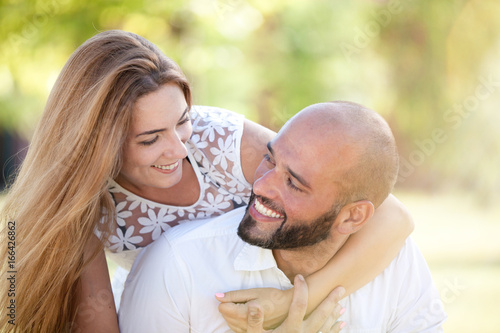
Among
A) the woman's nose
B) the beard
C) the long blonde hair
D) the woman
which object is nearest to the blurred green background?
the woman

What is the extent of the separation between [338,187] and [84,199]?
3.57 ft

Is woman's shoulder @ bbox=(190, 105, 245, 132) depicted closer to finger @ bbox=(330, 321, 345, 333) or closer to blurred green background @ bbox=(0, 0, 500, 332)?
finger @ bbox=(330, 321, 345, 333)

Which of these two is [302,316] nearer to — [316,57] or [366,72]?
[316,57]

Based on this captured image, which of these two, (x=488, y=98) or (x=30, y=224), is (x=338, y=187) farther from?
(x=488, y=98)

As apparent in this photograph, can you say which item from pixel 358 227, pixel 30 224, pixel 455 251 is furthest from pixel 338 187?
pixel 455 251

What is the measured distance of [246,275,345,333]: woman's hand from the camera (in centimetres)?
221

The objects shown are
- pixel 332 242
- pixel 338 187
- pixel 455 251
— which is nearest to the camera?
pixel 338 187

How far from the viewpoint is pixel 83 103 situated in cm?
233

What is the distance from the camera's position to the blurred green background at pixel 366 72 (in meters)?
8.03

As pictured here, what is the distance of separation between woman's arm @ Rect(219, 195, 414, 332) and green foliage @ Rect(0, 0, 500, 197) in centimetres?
610

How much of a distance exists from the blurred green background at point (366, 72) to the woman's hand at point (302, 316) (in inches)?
170

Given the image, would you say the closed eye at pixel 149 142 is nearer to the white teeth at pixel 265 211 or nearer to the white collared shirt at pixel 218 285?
the white collared shirt at pixel 218 285

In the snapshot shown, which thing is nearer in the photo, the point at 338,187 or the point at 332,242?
the point at 338,187

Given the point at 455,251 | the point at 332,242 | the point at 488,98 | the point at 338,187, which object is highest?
the point at 338,187
